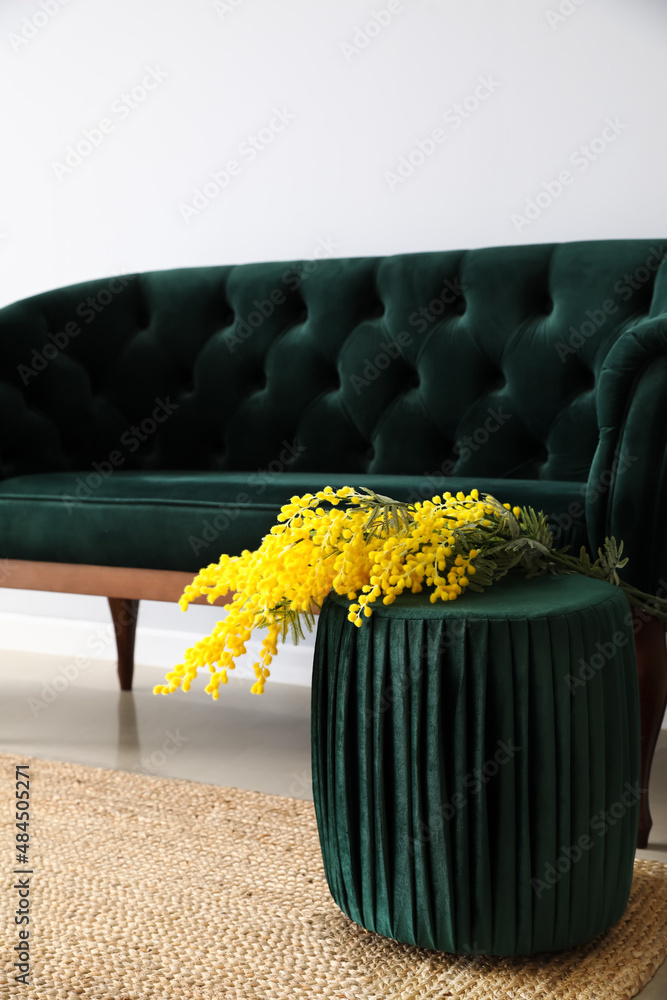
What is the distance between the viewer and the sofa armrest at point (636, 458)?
140 cm

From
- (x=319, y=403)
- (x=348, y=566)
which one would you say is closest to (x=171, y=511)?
(x=319, y=403)

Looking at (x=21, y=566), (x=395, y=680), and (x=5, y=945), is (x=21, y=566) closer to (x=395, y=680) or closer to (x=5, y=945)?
(x=5, y=945)

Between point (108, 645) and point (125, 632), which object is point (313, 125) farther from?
point (108, 645)

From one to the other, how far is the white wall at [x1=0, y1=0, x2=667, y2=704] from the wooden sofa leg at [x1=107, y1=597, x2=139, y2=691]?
0.87 feet

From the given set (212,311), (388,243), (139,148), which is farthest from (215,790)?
(139,148)

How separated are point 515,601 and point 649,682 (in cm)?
49

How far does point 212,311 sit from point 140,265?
478mm

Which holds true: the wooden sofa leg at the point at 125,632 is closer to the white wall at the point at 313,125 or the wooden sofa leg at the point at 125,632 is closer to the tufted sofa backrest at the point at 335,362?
the tufted sofa backrest at the point at 335,362

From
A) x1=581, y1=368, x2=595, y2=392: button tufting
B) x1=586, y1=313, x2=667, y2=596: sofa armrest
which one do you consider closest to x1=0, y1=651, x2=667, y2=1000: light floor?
x1=586, y1=313, x2=667, y2=596: sofa armrest

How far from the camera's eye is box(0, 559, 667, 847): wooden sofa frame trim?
4.62 feet

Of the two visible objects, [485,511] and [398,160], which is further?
[398,160]

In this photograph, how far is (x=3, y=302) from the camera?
290 centimetres

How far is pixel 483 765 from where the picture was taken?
A: 0.98 metres

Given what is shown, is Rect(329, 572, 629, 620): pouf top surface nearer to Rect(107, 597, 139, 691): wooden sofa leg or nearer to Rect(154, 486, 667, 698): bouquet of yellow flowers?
Rect(154, 486, 667, 698): bouquet of yellow flowers
